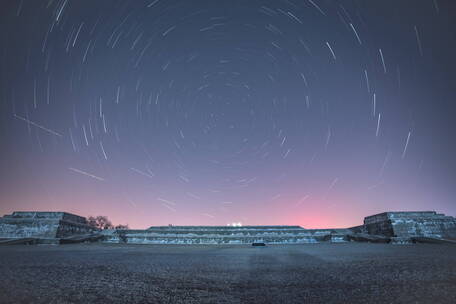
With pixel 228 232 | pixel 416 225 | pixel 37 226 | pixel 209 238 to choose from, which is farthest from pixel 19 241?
pixel 416 225

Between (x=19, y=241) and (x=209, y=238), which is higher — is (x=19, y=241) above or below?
above

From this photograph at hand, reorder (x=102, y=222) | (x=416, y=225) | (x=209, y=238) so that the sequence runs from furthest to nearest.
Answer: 1. (x=102, y=222)
2. (x=209, y=238)
3. (x=416, y=225)

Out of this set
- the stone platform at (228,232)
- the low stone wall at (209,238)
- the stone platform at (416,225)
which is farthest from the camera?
the low stone wall at (209,238)

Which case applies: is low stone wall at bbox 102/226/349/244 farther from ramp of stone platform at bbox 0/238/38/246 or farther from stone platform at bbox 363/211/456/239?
ramp of stone platform at bbox 0/238/38/246

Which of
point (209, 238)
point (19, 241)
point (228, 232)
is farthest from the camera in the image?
point (228, 232)

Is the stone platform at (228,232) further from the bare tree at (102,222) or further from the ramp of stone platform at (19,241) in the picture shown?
the bare tree at (102,222)

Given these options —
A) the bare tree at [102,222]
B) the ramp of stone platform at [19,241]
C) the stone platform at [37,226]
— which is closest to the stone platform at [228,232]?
the stone platform at [37,226]

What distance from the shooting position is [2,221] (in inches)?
757

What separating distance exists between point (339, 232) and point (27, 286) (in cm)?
2356

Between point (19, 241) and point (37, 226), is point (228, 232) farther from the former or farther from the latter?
point (37, 226)

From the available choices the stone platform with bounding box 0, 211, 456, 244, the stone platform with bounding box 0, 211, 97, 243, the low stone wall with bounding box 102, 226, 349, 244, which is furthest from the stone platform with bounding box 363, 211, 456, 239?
the stone platform with bounding box 0, 211, 97, 243

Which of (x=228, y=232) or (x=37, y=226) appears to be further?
(x=228, y=232)

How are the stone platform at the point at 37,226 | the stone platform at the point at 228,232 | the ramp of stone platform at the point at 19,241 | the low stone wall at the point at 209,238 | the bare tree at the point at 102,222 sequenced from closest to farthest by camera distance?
1. the ramp of stone platform at the point at 19,241
2. the stone platform at the point at 228,232
3. the stone platform at the point at 37,226
4. the low stone wall at the point at 209,238
5. the bare tree at the point at 102,222

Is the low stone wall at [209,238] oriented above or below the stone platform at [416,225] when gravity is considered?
below
